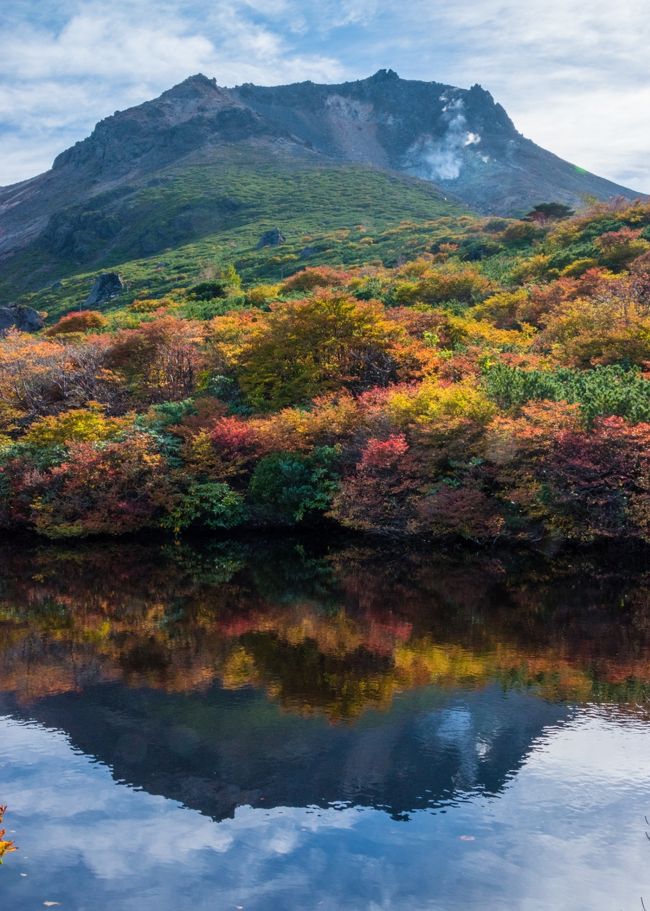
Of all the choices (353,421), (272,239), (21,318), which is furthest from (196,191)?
(353,421)

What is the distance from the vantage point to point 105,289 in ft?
278

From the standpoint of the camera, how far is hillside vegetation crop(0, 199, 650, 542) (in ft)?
79.0

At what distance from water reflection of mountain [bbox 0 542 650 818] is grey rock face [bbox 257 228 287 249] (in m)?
74.5

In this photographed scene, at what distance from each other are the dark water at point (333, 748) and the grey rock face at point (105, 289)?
66.4 m

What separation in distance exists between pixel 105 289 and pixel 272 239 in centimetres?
2195

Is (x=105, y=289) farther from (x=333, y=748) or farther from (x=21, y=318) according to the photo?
(x=333, y=748)

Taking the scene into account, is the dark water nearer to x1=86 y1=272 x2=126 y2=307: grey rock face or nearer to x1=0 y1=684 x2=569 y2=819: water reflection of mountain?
x1=0 y1=684 x2=569 y2=819: water reflection of mountain

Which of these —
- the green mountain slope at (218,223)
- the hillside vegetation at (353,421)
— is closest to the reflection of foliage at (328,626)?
the hillside vegetation at (353,421)

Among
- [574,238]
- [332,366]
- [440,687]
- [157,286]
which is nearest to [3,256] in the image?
[157,286]

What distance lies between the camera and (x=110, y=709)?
14.3 metres

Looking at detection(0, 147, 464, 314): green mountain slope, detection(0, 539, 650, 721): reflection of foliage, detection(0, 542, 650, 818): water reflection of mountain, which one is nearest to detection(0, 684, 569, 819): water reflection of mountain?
detection(0, 542, 650, 818): water reflection of mountain

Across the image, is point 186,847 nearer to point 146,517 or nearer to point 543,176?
point 146,517

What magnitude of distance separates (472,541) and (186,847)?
1815 cm

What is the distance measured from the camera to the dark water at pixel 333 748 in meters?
9.39
